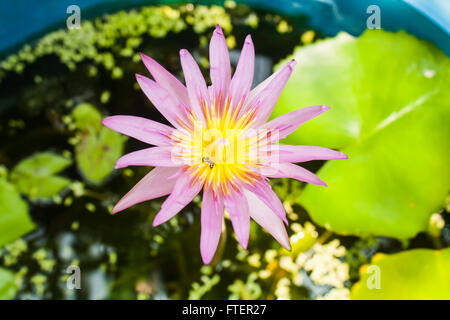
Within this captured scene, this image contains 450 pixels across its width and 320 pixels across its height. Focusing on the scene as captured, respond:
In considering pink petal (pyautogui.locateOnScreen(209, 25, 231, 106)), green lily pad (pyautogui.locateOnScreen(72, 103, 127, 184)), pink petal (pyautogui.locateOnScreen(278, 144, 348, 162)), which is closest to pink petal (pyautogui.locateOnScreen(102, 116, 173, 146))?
pink petal (pyautogui.locateOnScreen(209, 25, 231, 106))

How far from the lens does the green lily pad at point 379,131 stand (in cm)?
116

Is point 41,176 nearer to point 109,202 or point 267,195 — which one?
point 109,202

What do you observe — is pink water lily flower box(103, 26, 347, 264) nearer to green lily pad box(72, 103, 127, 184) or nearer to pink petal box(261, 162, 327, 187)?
pink petal box(261, 162, 327, 187)

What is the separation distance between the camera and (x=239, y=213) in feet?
2.56

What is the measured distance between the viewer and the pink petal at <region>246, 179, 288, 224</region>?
761mm

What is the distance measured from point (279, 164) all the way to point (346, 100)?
21.8 inches

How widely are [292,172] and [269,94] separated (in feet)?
0.59

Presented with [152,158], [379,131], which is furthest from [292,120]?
[379,131]

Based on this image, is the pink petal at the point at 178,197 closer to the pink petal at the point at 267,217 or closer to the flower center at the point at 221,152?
the flower center at the point at 221,152

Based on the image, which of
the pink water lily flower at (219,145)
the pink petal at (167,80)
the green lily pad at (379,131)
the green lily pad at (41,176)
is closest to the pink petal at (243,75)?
the pink water lily flower at (219,145)

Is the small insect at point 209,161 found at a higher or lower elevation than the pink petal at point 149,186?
higher

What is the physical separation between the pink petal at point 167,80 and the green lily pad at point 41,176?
882mm

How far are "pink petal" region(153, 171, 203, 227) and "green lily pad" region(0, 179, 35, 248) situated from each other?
0.93 metres
